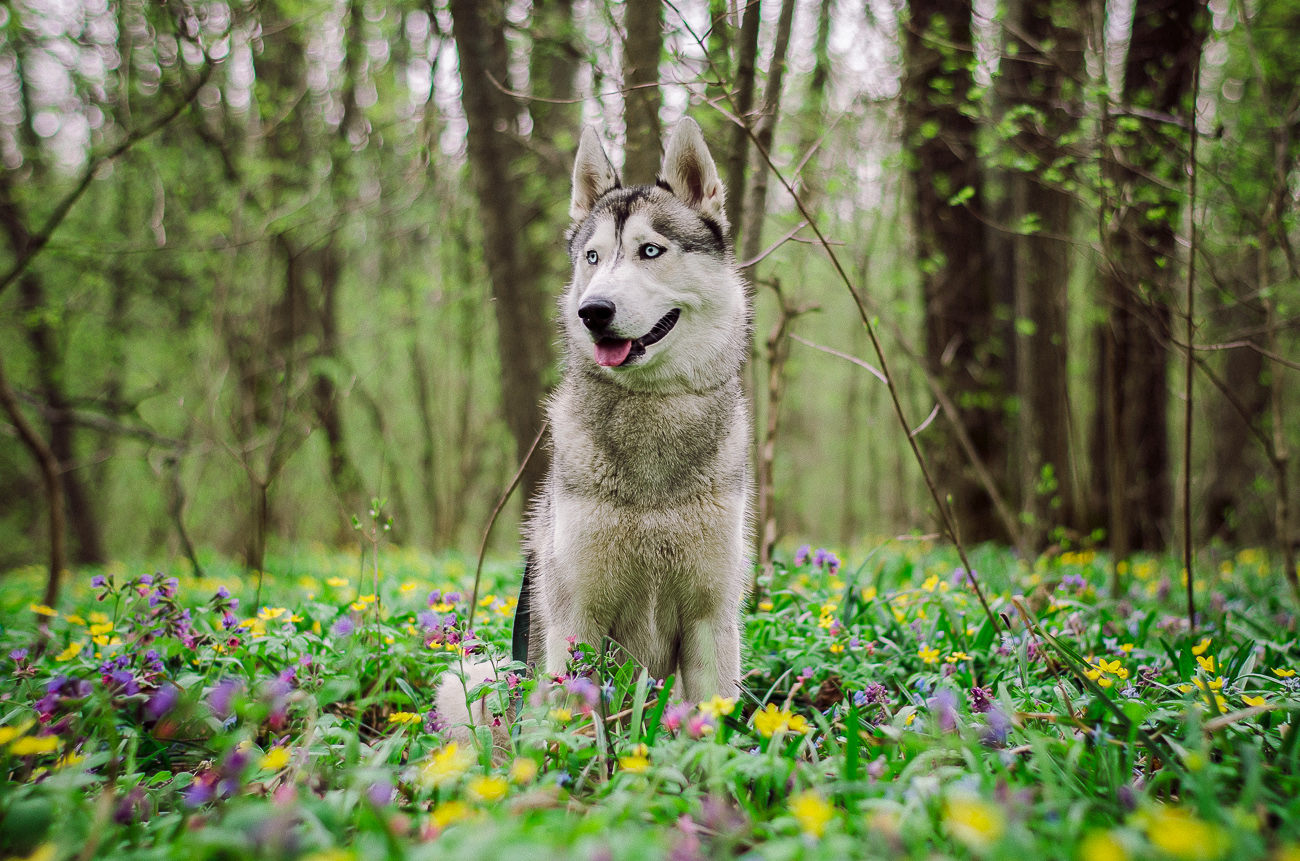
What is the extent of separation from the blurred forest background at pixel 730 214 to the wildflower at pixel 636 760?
2021mm

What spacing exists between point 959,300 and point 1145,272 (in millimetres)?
2292

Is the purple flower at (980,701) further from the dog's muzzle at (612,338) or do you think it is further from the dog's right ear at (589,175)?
the dog's right ear at (589,175)

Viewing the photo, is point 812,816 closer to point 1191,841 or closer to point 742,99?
point 1191,841

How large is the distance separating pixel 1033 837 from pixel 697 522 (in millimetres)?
1349

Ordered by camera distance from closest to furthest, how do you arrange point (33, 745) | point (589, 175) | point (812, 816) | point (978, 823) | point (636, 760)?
point (978, 823) → point (812, 816) → point (33, 745) → point (636, 760) → point (589, 175)

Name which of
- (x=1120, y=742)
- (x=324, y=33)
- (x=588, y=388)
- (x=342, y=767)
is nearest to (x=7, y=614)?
(x=342, y=767)

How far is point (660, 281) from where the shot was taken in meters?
2.57

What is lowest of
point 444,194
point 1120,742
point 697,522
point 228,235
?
point 1120,742

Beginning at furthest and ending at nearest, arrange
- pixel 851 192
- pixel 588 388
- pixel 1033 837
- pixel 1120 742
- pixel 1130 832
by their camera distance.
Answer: pixel 851 192 → pixel 588 388 → pixel 1120 742 → pixel 1033 837 → pixel 1130 832

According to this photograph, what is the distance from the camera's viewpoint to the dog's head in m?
2.47

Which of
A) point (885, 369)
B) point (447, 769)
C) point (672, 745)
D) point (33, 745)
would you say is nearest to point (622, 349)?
point (885, 369)

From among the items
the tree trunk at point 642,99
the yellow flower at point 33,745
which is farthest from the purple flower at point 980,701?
the tree trunk at point 642,99

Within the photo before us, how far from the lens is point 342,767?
207 centimetres

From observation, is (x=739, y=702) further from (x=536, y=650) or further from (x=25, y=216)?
(x=25, y=216)
